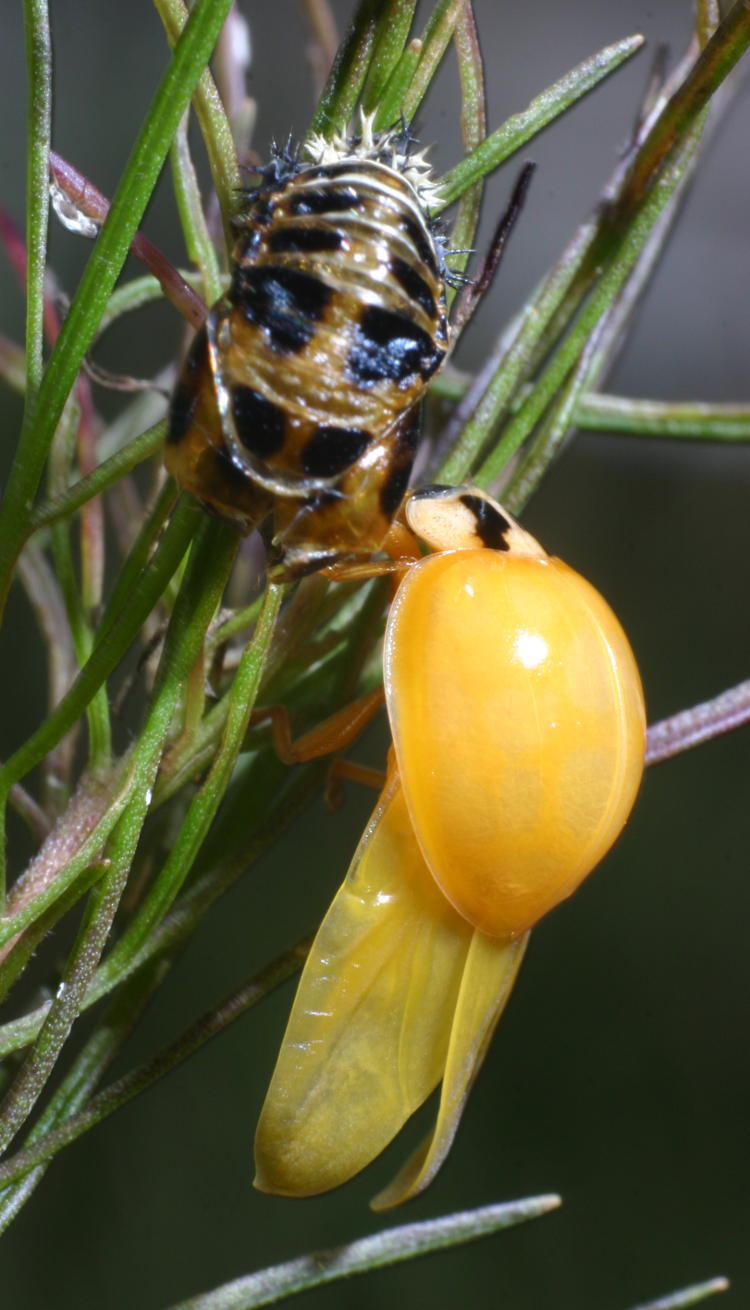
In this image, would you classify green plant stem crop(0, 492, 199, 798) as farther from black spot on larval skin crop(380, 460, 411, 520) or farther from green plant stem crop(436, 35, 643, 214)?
green plant stem crop(436, 35, 643, 214)

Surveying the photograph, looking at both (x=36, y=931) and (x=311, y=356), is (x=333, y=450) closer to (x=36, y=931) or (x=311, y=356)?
(x=311, y=356)

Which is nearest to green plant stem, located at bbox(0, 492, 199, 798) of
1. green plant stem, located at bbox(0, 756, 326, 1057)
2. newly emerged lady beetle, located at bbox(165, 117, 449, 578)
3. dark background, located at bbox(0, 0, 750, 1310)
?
newly emerged lady beetle, located at bbox(165, 117, 449, 578)

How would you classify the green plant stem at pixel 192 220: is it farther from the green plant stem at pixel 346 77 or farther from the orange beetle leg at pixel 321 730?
the orange beetle leg at pixel 321 730

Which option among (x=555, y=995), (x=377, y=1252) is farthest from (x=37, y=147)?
(x=555, y=995)

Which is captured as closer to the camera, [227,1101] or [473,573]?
[473,573]

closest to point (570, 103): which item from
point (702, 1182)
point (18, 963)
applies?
→ point (18, 963)

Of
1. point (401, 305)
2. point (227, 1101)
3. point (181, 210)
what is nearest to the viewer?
point (401, 305)

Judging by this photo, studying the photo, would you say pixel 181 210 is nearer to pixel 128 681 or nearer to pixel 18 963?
pixel 128 681

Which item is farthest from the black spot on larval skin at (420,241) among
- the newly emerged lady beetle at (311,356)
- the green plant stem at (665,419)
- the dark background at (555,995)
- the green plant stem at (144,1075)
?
the dark background at (555,995)
